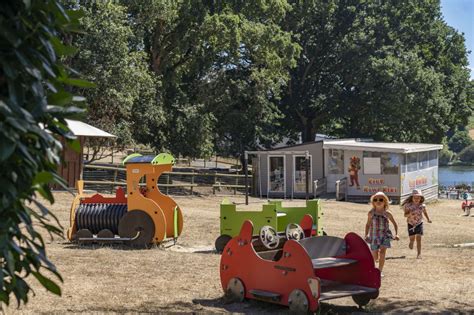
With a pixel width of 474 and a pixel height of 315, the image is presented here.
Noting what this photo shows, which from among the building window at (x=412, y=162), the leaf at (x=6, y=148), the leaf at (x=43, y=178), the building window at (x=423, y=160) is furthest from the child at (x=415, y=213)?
the building window at (x=423, y=160)

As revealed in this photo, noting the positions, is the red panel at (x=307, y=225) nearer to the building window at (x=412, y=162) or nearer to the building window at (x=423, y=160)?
the building window at (x=412, y=162)

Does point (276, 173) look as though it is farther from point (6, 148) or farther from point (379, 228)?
point (6, 148)

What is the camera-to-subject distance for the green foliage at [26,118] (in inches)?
103

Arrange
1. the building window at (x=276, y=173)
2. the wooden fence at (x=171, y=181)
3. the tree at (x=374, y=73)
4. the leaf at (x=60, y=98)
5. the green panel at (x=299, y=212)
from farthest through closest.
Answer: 1. the tree at (x=374, y=73)
2. the building window at (x=276, y=173)
3. the wooden fence at (x=171, y=181)
4. the green panel at (x=299, y=212)
5. the leaf at (x=60, y=98)

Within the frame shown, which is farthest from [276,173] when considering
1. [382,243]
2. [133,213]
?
[382,243]

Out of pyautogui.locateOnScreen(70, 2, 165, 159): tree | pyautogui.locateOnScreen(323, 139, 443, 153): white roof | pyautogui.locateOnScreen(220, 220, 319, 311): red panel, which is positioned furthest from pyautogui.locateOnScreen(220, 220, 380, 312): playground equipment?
pyautogui.locateOnScreen(323, 139, 443, 153): white roof

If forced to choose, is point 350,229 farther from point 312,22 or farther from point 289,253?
point 312,22

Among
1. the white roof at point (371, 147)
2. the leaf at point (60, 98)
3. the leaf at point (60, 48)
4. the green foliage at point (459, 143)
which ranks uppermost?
the green foliage at point (459, 143)

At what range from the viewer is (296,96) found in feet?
149

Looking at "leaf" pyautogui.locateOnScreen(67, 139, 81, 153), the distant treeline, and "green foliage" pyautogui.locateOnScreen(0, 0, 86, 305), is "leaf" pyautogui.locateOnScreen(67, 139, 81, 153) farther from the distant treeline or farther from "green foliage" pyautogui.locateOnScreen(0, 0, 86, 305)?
the distant treeline

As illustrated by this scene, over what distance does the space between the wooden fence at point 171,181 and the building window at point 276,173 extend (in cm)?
153

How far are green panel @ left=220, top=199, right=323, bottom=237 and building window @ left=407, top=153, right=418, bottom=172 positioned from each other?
→ 20.2m

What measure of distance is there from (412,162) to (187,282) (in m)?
26.1

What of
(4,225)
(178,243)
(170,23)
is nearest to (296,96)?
(170,23)
